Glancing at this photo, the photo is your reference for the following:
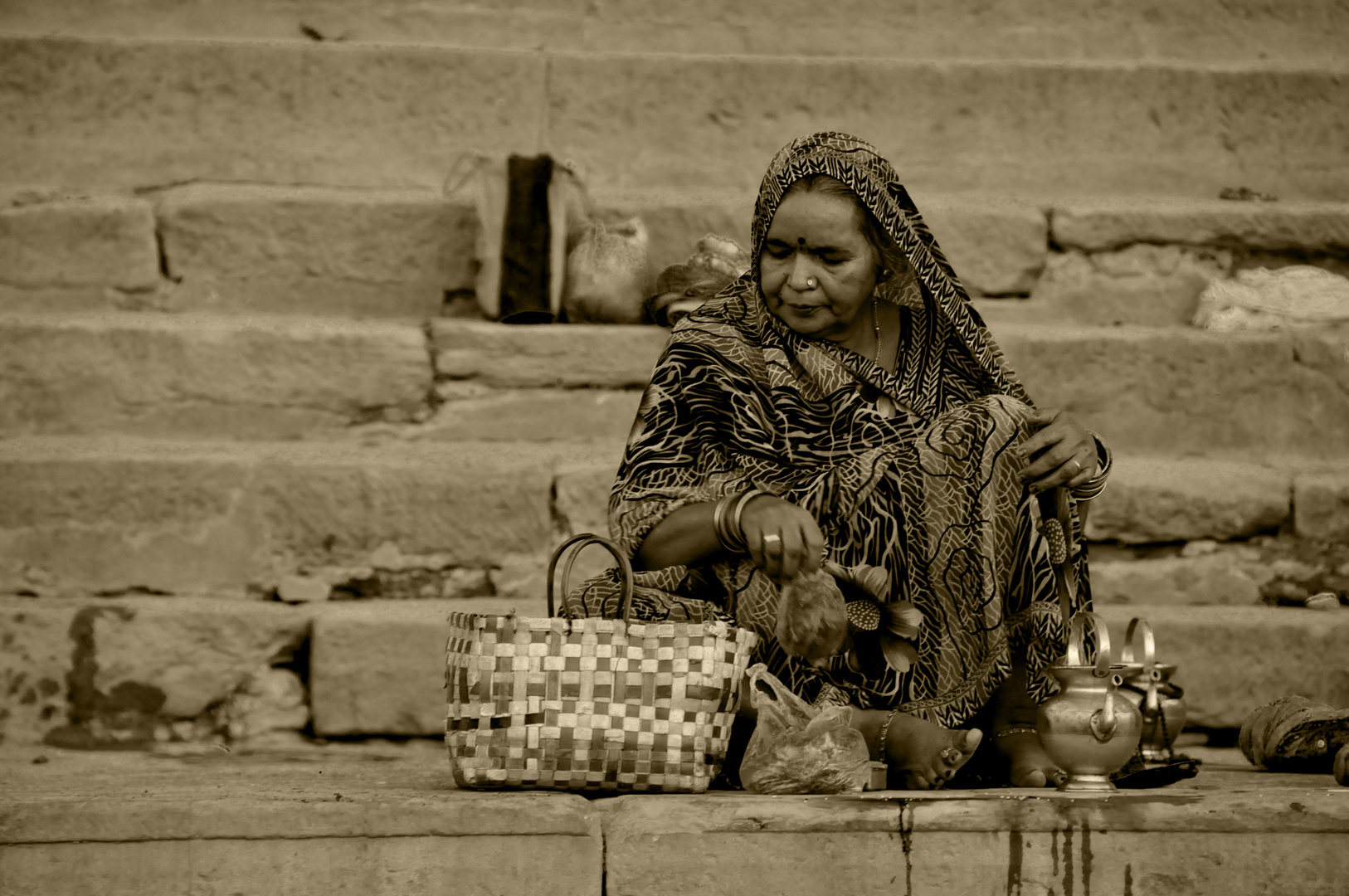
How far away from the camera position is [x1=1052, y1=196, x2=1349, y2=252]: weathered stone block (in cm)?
494

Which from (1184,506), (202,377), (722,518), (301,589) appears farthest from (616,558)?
(1184,506)

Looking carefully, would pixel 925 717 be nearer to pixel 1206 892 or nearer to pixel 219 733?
pixel 1206 892

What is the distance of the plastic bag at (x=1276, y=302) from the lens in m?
4.79

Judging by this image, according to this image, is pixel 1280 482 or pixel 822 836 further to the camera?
pixel 1280 482

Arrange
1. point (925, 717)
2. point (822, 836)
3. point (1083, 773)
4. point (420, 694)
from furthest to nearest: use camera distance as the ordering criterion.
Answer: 1. point (420, 694)
2. point (925, 717)
3. point (1083, 773)
4. point (822, 836)

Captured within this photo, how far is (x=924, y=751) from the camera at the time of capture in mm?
2926

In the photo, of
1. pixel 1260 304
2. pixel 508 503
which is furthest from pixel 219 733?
pixel 1260 304

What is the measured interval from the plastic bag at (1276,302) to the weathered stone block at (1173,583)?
31.3 inches

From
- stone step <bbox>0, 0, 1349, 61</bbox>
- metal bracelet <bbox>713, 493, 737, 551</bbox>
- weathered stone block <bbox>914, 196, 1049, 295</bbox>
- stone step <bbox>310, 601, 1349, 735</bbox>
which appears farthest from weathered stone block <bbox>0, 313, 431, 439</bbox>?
metal bracelet <bbox>713, 493, 737, 551</bbox>

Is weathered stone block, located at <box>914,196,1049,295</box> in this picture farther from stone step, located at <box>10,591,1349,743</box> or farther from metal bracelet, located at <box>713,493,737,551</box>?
metal bracelet, located at <box>713,493,737,551</box>

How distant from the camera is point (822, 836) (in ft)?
8.70

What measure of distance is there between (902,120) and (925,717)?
2.61 meters

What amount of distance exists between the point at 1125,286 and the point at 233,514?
105 inches

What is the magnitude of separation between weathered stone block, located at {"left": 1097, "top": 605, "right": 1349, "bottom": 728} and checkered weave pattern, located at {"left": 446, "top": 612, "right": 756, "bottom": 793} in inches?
68.7
